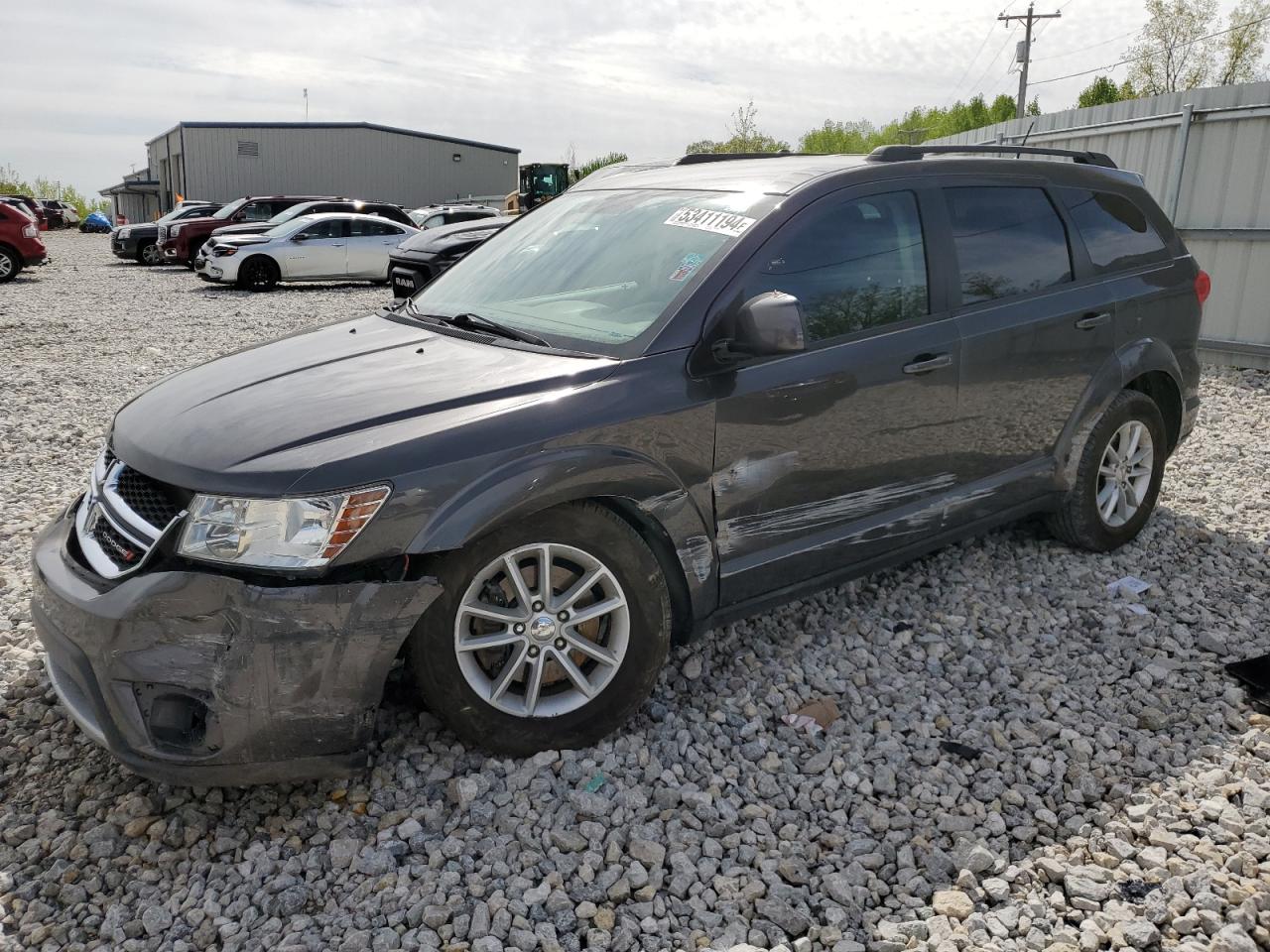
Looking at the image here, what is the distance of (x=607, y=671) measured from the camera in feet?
10.5

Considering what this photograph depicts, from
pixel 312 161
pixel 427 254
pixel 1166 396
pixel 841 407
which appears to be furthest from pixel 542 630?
pixel 312 161

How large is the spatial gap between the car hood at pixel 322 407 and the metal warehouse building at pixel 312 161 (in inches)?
1770

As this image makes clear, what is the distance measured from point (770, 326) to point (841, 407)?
24.1 inches

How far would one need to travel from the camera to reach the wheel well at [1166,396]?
16.4 feet

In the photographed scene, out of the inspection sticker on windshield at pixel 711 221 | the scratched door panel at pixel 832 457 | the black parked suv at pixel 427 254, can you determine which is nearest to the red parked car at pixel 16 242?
the black parked suv at pixel 427 254

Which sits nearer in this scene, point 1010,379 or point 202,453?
point 202,453

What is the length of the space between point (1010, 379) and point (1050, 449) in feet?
1.68

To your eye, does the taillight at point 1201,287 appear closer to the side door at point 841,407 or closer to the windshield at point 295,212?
the side door at point 841,407

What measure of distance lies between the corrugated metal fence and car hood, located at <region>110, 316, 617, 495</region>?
9013 mm

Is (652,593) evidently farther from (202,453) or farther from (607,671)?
(202,453)

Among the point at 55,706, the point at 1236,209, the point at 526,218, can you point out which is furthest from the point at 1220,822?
the point at 1236,209

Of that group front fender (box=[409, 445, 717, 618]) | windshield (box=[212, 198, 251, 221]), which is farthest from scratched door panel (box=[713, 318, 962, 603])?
windshield (box=[212, 198, 251, 221])

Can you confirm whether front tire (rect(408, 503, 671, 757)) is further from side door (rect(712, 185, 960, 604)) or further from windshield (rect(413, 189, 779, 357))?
windshield (rect(413, 189, 779, 357))

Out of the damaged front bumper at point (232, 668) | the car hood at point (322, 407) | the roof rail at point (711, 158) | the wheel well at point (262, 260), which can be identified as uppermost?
the roof rail at point (711, 158)
